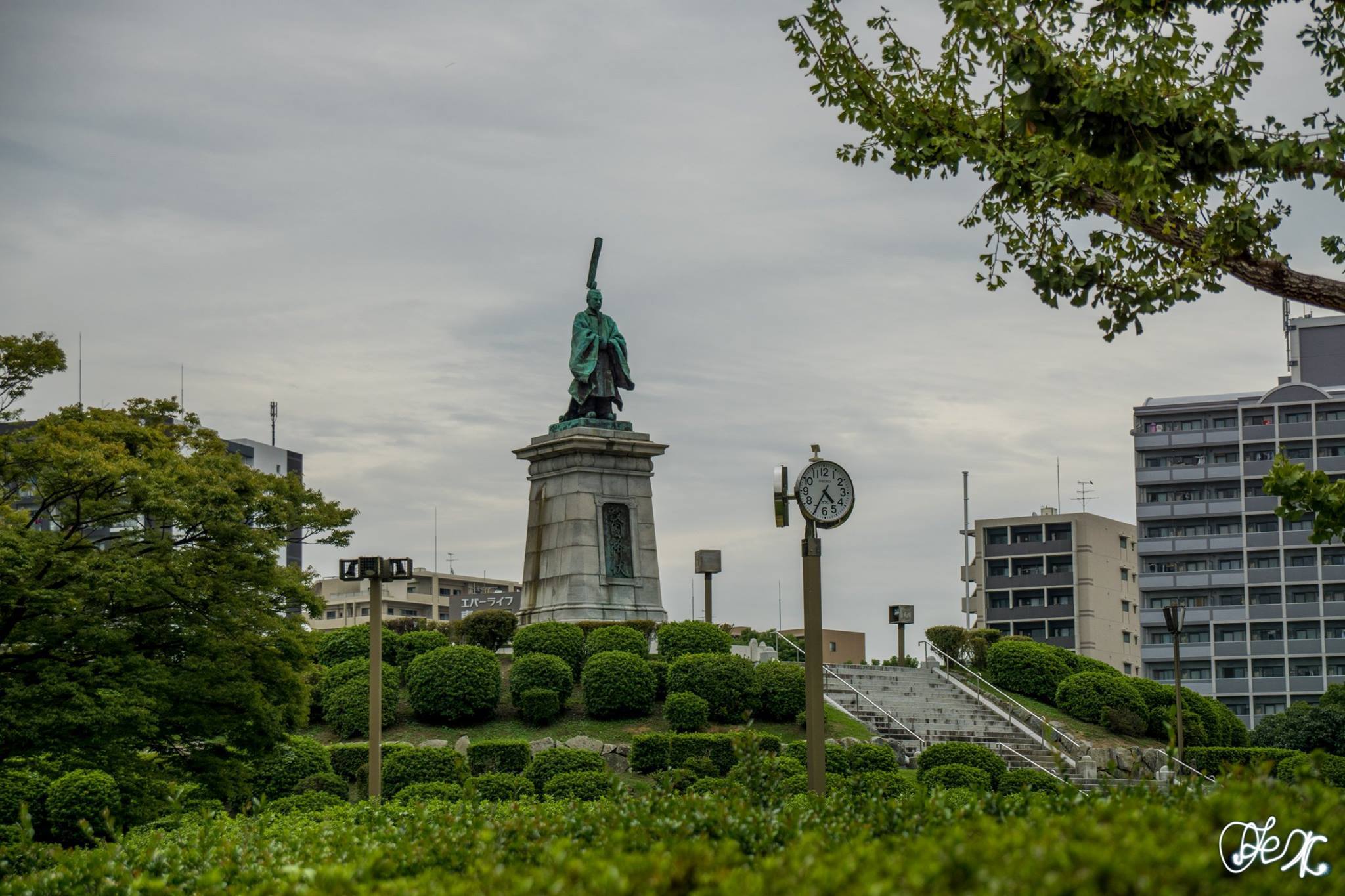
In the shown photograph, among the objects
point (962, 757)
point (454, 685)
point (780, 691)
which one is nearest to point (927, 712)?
point (780, 691)

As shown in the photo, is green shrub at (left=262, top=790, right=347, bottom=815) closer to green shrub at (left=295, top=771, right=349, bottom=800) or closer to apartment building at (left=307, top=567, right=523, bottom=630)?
green shrub at (left=295, top=771, right=349, bottom=800)

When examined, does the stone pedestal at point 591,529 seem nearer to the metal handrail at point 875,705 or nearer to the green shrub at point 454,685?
the metal handrail at point 875,705

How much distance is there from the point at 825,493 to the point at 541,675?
1675cm

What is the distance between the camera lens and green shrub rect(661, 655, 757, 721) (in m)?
31.7

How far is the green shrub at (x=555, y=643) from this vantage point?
33.9 m

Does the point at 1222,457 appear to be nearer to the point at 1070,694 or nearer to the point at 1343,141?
the point at 1070,694

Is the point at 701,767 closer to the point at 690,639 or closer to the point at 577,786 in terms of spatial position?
the point at 577,786

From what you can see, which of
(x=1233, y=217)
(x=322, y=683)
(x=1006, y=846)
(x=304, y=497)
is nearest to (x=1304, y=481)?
(x=1233, y=217)

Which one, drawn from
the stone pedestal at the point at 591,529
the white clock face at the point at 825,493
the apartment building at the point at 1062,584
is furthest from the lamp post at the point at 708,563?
the apartment building at the point at 1062,584

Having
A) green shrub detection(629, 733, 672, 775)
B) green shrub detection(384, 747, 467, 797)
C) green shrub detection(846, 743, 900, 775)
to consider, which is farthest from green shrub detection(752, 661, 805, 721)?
green shrub detection(384, 747, 467, 797)

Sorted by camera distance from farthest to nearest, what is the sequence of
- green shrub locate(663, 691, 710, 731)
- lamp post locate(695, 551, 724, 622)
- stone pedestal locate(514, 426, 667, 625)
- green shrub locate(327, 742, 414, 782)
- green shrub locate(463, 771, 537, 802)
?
lamp post locate(695, 551, 724, 622) < stone pedestal locate(514, 426, 667, 625) < green shrub locate(663, 691, 710, 731) < green shrub locate(327, 742, 414, 782) < green shrub locate(463, 771, 537, 802)

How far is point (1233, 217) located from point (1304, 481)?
81.1 inches

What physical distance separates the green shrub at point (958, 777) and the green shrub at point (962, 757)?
2.86 feet

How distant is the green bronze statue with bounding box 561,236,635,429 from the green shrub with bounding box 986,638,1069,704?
36.1 ft
